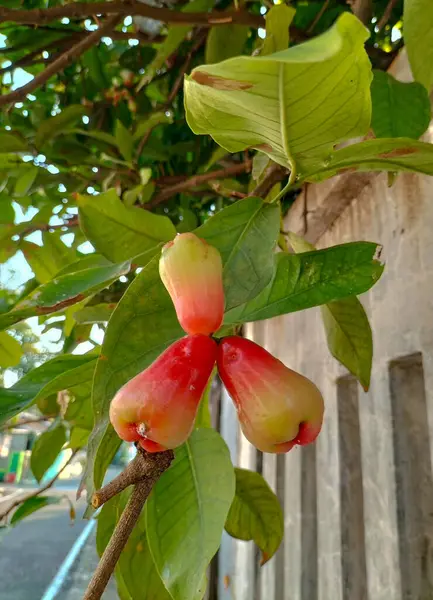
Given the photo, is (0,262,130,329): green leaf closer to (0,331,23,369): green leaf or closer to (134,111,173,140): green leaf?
(0,331,23,369): green leaf

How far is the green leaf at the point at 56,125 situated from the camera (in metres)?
0.73

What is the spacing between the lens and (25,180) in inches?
27.8

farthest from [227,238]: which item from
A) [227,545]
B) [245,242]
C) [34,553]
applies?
[34,553]

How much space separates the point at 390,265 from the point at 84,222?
0.86ft

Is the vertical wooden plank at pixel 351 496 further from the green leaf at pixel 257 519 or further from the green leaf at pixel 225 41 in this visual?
the green leaf at pixel 225 41

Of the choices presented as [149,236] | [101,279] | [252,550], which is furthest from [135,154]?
[252,550]

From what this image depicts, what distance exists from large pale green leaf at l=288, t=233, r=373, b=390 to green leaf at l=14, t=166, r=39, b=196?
0.48 metres


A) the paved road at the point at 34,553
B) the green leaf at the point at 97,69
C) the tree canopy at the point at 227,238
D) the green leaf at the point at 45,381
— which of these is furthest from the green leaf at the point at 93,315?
the paved road at the point at 34,553

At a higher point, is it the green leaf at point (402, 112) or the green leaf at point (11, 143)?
the green leaf at point (11, 143)

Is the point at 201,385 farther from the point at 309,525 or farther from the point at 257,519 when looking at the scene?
the point at 309,525

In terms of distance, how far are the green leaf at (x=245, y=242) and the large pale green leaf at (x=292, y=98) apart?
3 cm

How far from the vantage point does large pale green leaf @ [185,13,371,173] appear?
0.60ft

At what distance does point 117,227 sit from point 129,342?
A: 0.18 meters

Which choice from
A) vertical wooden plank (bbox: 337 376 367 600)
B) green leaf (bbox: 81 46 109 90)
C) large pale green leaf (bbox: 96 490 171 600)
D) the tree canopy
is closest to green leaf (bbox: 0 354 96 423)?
the tree canopy
